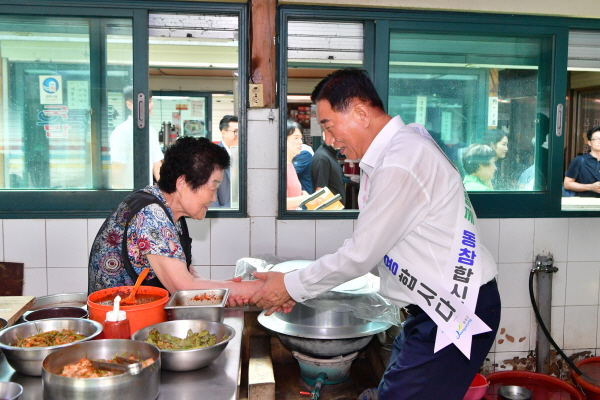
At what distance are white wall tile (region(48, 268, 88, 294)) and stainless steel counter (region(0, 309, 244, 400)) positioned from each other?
1.96 meters

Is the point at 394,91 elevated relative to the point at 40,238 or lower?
elevated

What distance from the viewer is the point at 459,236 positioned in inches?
73.2

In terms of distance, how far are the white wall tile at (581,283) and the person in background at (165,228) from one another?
2.60 m

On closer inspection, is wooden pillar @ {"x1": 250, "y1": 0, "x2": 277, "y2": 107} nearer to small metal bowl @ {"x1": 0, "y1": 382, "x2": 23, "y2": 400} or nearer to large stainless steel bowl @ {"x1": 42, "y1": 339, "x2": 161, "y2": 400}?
large stainless steel bowl @ {"x1": 42, "y1": 339, "x2": 161, "y2": 400}

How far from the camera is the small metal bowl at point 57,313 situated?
1898 millimetres

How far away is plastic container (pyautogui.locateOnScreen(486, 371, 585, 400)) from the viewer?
3152 millimetres

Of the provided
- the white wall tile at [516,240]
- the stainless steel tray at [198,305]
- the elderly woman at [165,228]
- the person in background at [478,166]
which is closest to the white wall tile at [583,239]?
the white wall tile at [516,240]

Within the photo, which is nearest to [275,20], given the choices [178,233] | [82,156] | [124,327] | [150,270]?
[82,156]

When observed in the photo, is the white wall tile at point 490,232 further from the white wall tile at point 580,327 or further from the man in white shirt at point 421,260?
the man in white shirt at point 421,260

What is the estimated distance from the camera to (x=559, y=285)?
3.86m

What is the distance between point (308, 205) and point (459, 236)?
198 cm

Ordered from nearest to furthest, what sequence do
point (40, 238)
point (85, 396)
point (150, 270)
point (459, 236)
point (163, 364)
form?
point (85, 396) → point (163, 364) → point (459, 236) → point (150, 270) → point (40, 238)

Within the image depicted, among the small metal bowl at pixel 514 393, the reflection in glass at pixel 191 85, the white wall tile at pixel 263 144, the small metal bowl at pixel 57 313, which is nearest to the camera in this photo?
the small metal bowl at pixel 57 313

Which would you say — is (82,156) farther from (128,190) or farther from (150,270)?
(150,270)
